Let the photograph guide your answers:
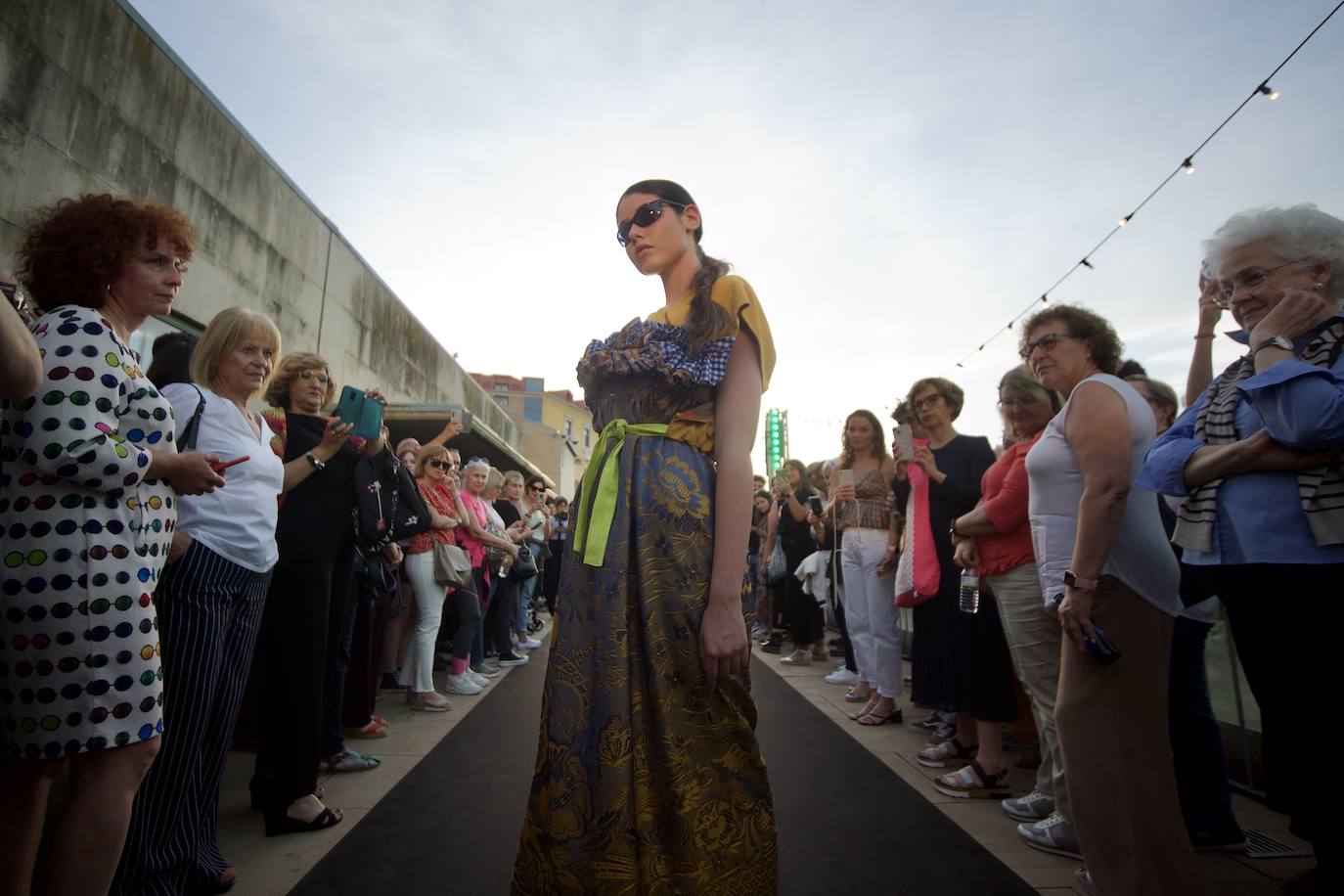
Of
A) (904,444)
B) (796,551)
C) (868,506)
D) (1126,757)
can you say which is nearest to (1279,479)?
(1126,757)

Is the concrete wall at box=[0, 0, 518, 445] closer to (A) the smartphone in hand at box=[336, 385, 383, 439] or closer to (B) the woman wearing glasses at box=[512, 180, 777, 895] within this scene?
(A) the smartphone in hand at box=[336, 385, 383, 439]

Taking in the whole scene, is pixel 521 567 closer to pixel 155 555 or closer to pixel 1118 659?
pixel 155 555

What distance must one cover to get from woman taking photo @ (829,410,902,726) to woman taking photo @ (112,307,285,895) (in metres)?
3.59

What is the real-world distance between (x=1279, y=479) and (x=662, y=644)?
4.85 feet

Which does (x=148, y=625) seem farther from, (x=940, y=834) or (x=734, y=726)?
(x=940, y=834)

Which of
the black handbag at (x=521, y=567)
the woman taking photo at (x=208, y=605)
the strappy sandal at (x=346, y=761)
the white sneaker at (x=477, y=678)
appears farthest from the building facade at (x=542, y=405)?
the woman taking photo at (x=208, y=605)

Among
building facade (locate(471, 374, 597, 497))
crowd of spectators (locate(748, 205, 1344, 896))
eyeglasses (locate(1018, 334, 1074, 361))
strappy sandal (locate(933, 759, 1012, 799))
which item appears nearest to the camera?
crowd of spectators (locate(748, 205, 1344, 896))

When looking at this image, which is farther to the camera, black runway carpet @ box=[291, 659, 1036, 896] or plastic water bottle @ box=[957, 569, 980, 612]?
plastic water bottle @ box=[957, 569, 980, 612]

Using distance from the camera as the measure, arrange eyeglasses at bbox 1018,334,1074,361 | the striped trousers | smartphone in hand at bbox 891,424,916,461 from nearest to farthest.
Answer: the striped trousers → eyeglasses at bbox 1018,334,1074,361 → smartphone in hand at bbox 891,424,916,461

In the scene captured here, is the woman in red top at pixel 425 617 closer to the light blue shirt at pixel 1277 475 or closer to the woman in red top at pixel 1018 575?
the woman in red top at pixel 1018 575

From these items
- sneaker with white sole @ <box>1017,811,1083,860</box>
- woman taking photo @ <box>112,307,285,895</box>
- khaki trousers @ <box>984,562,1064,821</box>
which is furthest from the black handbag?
sneaker with white sole @ <box>1017,811,1083,860</box>

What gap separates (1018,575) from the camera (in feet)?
9.32

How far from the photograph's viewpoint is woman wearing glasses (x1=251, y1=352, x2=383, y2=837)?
2492 millimetres

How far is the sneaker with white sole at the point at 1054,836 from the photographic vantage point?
7.93ft
